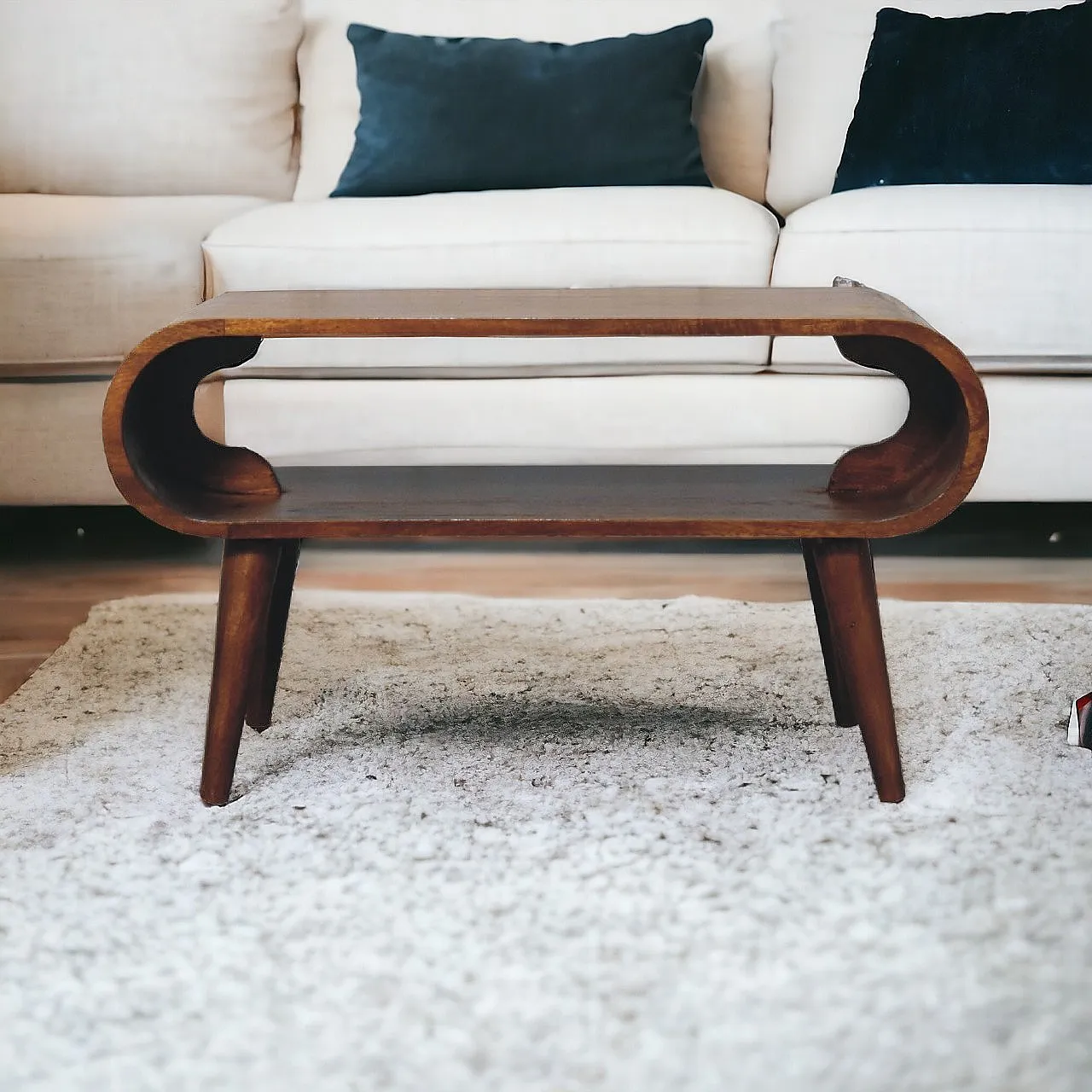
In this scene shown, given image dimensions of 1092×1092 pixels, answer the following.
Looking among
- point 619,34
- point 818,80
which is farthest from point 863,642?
point 619,34

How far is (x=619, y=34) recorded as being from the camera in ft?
8.04

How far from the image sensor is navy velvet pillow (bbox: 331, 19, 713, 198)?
2.21 meters

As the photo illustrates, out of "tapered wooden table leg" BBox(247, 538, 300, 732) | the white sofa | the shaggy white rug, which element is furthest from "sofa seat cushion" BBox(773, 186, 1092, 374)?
"tapered wooden table leg" BBox(247, 538, 300, 732)

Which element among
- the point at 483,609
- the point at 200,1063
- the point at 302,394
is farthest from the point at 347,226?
the point at 200,1063

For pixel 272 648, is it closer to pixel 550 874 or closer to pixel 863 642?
pixel 550 874

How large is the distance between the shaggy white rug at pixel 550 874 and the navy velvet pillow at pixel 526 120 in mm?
984

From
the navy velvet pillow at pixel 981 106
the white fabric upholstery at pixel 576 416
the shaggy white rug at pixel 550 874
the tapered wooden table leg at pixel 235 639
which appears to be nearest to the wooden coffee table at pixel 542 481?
the tapered wooden table leg at pixel 235 639

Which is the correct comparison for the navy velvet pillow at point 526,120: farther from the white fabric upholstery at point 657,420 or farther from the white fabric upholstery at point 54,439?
the white fabric upholstery at point 54,439

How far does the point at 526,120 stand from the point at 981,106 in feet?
2.55

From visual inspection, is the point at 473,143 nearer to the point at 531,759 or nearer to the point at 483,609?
the point at 483,609

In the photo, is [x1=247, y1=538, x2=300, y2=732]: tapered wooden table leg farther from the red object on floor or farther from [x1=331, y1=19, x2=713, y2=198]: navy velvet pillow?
[x1=331, y1=19, x2=713, y2=198]: navy velvet pillow

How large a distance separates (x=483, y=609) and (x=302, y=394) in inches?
16.9

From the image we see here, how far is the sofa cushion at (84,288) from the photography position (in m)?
1.84

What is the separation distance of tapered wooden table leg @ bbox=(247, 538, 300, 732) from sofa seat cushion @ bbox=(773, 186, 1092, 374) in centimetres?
86
